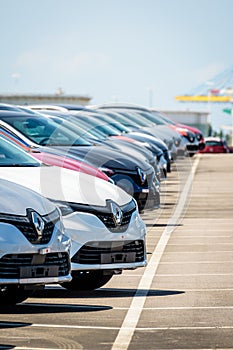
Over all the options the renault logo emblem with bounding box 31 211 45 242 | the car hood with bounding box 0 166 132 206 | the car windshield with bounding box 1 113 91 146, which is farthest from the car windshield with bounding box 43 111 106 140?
the renault logo emblem with bounding box 31 211 45 242

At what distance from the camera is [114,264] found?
1110 centimetres

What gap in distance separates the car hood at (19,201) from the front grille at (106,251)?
2.87ft

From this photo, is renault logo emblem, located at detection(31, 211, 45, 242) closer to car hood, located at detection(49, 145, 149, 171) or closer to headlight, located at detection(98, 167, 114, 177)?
car hood, located at detection(49, 145, 149, 171)

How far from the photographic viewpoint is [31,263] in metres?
9.69

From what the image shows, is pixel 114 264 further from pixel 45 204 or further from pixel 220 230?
pixel 220 230

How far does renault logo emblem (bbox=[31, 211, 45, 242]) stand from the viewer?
973 centimetres

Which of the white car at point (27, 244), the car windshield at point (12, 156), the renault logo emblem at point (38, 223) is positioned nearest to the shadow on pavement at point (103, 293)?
the white car at point (27, 244)

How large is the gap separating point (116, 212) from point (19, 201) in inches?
66.1

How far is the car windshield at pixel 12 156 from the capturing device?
1204 cm

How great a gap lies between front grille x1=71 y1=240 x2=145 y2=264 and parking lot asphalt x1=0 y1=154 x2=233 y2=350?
0.35 meters

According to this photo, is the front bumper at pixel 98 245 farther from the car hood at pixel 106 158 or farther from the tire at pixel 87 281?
the car hood at pixel 106 158

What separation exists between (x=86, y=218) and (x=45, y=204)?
1.02 m

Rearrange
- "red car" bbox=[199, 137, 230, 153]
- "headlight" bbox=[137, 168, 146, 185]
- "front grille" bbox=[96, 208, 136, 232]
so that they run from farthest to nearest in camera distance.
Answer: "red car" bbox=[199, 137, 230, 153] < "headlight" bbox=[137, 168, 146, 185] < "front grille" bbox=[96, 208, 136, 232]

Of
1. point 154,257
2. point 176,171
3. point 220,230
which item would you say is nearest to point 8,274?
point 154,257
